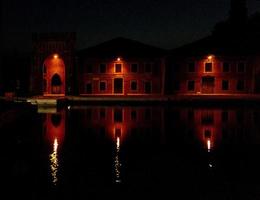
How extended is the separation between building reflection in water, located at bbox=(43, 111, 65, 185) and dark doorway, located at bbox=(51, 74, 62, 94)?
2573 cm

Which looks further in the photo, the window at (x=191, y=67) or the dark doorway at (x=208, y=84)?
the window at (x=191, y=67)

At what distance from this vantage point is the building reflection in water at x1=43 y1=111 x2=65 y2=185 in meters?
13.1

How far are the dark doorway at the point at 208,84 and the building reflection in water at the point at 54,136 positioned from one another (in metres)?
27.6

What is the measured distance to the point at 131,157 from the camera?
1482cm

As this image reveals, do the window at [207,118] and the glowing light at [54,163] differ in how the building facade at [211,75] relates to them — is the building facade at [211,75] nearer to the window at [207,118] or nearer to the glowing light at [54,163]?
the window at [207,118]

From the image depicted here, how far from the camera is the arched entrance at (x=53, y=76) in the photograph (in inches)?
2192

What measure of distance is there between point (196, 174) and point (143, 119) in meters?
15.1

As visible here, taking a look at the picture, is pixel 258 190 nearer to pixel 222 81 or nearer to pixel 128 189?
pixel 128 189

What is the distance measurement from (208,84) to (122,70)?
12147 mm

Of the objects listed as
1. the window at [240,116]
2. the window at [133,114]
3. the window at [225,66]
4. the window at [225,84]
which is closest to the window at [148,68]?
the window at [225,66]

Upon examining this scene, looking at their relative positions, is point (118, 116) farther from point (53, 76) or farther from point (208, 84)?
point (53, 76)

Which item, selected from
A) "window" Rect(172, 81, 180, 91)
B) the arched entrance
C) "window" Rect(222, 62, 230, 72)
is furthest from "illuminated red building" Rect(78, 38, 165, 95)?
"window" Rect(222, 62, 230, 72)

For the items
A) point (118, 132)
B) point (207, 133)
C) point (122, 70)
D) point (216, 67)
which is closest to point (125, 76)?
point (122, 70)

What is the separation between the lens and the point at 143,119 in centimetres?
2731
